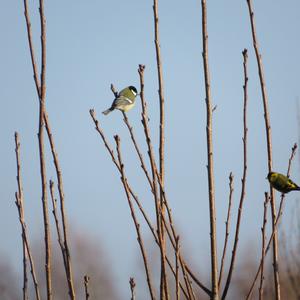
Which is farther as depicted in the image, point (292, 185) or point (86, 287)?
point (292, 185)

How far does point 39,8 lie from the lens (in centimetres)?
328

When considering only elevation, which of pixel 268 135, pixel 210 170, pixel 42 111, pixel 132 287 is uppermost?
pixel 42 111

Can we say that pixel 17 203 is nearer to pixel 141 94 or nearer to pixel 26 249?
pixel 26 249

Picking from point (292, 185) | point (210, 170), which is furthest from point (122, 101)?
point (210, 170)

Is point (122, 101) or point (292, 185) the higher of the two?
point (122, 101)

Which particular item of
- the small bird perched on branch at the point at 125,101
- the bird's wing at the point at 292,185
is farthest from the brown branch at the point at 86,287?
the small bird perched on branch at the point at 125,101

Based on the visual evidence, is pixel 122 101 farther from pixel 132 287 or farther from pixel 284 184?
pixel 132 287

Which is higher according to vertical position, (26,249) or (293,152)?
(293,152)

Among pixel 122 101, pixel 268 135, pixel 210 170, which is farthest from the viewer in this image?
pixel 122 101

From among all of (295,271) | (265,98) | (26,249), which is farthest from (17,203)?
(295,271)

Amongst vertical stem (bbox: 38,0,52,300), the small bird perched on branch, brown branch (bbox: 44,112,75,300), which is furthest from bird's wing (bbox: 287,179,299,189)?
the small bird perched on branch

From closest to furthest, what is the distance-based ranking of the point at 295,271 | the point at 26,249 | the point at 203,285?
the point at 203,285 < the point at 26,249 < the point at 295,271

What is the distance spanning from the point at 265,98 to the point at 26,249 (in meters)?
1.81

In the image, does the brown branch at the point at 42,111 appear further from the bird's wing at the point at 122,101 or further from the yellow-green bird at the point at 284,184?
the bird's wing at the point at 122,101
